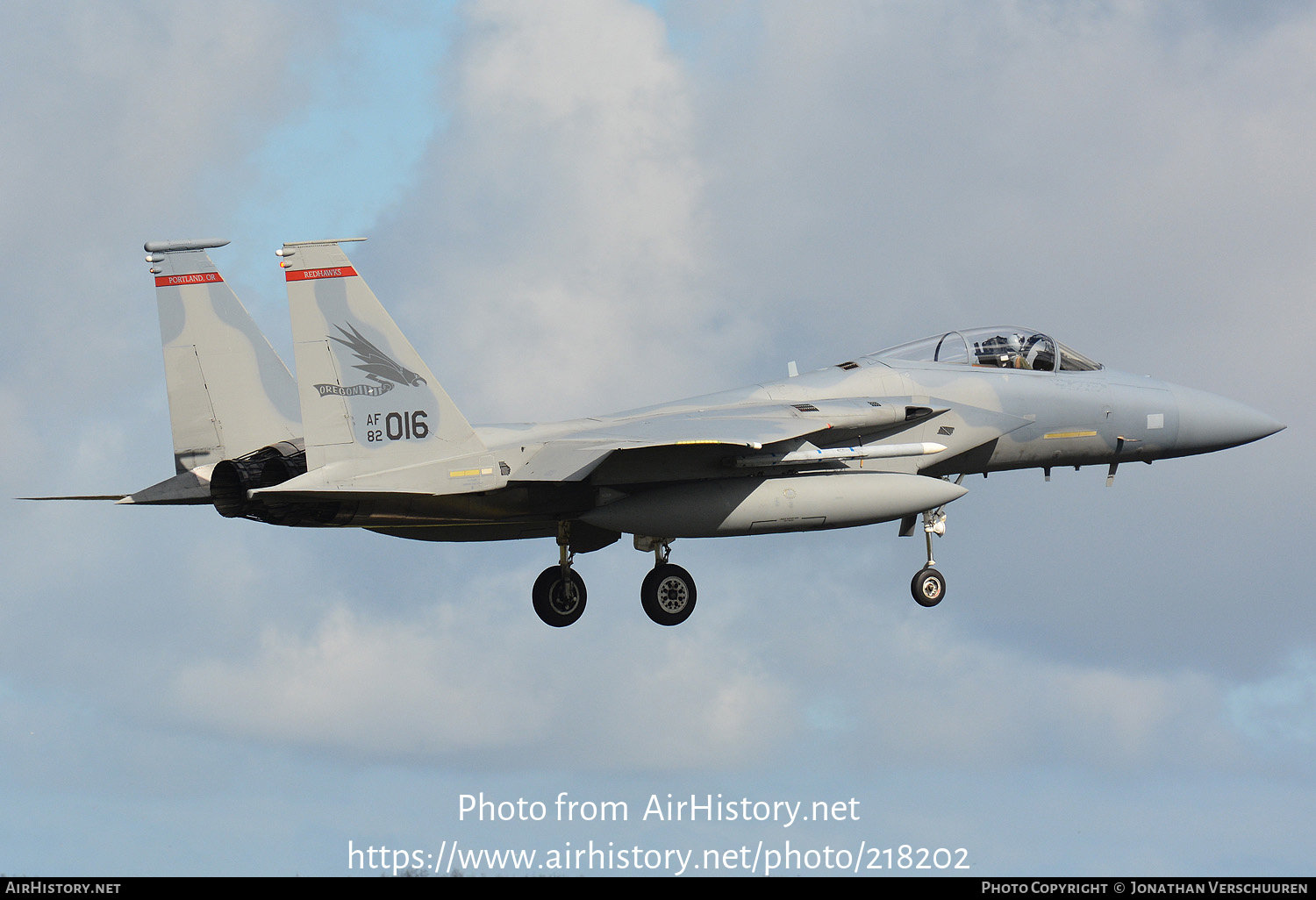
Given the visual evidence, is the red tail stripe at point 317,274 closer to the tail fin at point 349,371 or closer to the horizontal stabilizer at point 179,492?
the tail fin at point 349,371

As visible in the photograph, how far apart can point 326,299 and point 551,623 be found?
5.82 metres

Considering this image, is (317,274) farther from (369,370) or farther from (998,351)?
(998,351)

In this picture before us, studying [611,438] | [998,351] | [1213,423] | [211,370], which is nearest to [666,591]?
[611,438]

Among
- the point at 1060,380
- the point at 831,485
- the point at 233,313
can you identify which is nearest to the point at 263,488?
the point at 233,313

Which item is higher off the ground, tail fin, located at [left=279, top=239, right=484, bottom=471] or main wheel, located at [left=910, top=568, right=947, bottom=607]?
tail fin, located at [left=279, top=239, right=484, bottom=471]

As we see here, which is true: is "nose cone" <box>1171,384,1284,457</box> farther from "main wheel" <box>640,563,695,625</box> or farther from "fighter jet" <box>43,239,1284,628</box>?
"main wheel" <box>640,563,695,625</box>

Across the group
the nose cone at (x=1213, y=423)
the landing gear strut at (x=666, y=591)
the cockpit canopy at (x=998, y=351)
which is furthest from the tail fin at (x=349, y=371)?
the nose cone at (x=1213, y=423)

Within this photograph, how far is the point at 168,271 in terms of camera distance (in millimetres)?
19641

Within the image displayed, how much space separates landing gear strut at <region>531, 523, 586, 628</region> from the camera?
20000 millimetres

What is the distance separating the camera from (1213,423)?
2144cm

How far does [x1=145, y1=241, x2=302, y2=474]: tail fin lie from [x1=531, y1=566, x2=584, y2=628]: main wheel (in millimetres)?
3816

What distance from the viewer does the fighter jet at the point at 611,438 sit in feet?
54.4

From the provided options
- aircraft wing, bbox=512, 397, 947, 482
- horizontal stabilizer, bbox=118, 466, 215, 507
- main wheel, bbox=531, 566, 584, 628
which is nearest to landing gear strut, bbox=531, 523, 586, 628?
main wheel, bbox=531, 566, 584, 628

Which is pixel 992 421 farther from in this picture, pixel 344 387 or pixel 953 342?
pixel 344 387
